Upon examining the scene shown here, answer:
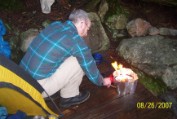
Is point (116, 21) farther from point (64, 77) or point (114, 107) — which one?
point (64, 77)

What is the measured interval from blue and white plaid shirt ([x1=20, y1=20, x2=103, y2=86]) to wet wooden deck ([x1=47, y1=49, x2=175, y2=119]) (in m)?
0.75

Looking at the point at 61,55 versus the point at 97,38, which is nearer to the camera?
the point at 61,55

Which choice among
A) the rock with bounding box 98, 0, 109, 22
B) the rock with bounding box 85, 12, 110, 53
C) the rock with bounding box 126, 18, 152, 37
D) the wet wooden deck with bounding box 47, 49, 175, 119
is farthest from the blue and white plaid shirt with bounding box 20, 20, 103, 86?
the rock with bounding box 98, 0, 109, 22

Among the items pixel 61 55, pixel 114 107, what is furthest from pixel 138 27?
pixel 61 55

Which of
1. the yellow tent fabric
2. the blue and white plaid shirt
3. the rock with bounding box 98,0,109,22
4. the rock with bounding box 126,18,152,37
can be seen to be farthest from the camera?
the rock with bounding box 98,0,109,22

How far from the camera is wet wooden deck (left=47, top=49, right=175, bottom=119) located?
179 inches

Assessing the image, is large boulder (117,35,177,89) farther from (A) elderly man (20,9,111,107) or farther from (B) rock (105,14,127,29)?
(A) elderly man (20,9,111,107)

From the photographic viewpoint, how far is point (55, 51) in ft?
13.0

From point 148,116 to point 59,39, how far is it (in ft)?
5.66

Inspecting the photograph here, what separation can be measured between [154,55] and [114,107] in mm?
1365

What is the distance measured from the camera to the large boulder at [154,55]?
510 cm

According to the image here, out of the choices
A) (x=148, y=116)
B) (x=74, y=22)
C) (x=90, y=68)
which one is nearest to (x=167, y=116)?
(x=148, y=116)

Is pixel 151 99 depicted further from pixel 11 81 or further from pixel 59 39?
pixel 11 81

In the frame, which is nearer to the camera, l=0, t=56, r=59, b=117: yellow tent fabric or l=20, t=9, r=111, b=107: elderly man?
l=0, t=56, r=59, b=117: yellow tent fabric
